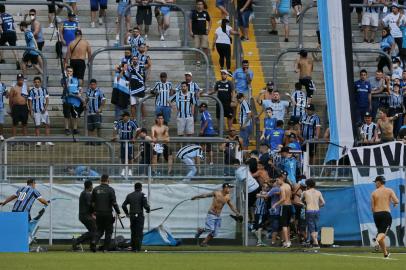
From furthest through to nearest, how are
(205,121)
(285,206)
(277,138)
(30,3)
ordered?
(30,3) < (205,121) < (277,138) < (285,206)

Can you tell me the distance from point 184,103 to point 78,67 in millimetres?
3287

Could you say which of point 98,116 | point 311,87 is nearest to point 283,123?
point 311,87

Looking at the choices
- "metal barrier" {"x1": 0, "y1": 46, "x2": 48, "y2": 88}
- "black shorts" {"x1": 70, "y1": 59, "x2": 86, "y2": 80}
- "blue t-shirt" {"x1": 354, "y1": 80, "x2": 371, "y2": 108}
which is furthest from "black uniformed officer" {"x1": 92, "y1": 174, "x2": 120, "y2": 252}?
"blue t-shirt" {"x1": 354, "y1": 80, "x2": 371, "y2": 108}

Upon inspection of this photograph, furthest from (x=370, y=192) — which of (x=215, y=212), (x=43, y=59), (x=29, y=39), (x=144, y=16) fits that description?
(x=29, y=39)

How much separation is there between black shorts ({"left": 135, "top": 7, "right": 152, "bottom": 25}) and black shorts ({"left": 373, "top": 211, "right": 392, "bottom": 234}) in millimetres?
12552

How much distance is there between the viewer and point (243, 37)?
45500mm

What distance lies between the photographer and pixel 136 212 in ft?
116

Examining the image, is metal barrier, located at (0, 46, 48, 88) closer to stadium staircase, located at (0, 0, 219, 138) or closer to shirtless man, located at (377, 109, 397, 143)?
stadium staircase, located at (0, 0, 219, 138)

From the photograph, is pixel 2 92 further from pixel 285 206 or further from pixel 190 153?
pixel 285 206

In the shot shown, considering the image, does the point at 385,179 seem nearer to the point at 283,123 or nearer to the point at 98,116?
the point at 283,123

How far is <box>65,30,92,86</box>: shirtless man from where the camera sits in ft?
139
